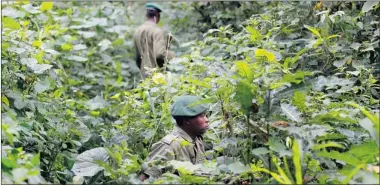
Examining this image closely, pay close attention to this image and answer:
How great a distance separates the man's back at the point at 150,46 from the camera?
785 centimetres

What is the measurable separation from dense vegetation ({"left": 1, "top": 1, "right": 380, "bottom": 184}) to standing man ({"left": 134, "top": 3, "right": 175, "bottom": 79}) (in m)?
0.55

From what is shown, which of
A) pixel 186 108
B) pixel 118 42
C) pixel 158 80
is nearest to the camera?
pixel 186 108

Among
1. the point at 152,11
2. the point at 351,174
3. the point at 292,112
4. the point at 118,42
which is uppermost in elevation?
the point at 152,11

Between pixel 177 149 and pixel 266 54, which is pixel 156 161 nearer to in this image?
pixel 177 149

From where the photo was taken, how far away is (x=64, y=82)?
7.82 meters

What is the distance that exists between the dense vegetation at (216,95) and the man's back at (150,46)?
0.55m

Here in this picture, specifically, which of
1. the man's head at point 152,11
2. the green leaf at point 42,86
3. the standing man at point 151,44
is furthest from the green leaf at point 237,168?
the man's head at point 152,11

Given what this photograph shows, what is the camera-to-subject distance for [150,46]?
8023mm

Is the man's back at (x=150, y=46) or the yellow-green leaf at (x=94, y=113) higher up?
the man's back at (x=150, y=46)

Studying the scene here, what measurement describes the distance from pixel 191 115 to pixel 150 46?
3.63 metres

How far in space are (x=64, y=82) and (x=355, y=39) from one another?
312cm

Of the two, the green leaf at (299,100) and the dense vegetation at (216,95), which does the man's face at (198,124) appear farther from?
the green leaf at (299,100)

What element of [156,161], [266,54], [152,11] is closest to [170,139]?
[156,161]

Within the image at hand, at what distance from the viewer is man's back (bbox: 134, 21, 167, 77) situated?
7852 millimetres
